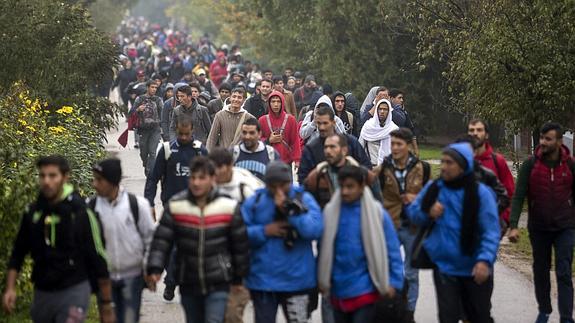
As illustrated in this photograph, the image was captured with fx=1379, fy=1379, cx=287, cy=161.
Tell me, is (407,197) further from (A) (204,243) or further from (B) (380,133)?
(B) (380,133)

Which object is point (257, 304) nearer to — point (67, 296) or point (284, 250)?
point (284, 250)

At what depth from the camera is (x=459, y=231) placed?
9.15 metres

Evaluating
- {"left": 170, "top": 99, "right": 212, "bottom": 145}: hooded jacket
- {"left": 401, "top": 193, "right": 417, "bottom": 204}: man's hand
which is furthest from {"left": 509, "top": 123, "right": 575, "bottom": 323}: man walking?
{"left": 170, "top": 99, "right": 212, "bottom": 145}: hooded jacket

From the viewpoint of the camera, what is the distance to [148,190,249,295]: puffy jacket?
8477mm

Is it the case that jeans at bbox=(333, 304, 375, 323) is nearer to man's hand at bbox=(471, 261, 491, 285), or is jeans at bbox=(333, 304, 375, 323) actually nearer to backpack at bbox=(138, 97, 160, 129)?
man's hand at bbox=(471, 261, 491, 285)

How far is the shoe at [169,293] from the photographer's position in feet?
40.1

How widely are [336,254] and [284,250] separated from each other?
0.33 meters

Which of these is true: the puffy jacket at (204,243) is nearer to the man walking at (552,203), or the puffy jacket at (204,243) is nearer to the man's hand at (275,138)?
the man walking at (552,203)

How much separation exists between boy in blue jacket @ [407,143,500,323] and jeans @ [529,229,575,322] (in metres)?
1.90

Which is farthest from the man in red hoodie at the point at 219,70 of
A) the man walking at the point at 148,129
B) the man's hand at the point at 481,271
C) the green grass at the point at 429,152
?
the man's hand at the point at 481,271

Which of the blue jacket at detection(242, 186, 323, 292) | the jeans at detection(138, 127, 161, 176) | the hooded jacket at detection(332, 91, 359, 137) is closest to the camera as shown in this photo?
the blue jacket at detection(242, 186, 323, 292)

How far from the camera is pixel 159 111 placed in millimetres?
21281

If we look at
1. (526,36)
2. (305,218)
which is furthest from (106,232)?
(526,36)

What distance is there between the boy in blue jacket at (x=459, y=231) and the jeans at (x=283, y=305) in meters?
1.04
